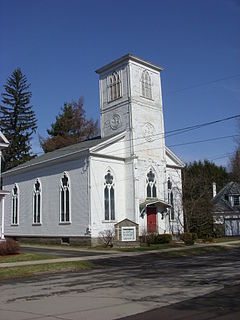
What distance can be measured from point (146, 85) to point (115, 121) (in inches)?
183

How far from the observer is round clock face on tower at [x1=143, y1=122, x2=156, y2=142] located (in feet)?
114

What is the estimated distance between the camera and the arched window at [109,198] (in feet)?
103

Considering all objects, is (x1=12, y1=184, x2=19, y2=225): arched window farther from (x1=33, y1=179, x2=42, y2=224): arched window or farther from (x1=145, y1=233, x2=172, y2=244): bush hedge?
(x1=145, y1=233, x2=172, y2=244): bush hedge

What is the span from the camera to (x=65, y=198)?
108ft

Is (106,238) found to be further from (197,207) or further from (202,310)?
(202,310)

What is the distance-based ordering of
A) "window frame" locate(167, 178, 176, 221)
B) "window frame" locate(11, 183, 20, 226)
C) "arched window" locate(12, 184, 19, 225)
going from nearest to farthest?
"window frame" locate(167, 178, 176, 221) → "window frame" locate(11, 183, 20, 226) → "arched window" locate(12, 184, 19, 225)

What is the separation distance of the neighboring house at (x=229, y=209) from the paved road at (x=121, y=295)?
112 feet

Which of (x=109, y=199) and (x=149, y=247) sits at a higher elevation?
(x=109, y=199)

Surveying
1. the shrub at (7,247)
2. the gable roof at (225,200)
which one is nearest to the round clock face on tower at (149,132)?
the shrub at (7,247)

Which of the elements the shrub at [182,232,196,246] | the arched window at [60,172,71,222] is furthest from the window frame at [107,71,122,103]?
the shrub at [182,232,196,246]

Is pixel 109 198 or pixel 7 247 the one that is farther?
pixel 109 198

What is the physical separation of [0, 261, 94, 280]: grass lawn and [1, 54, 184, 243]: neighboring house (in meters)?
10.7

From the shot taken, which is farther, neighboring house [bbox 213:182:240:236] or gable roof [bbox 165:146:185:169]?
neighboring house [bbox 213:182:240:236]


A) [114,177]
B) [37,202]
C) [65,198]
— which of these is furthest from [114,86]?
[37,202]
